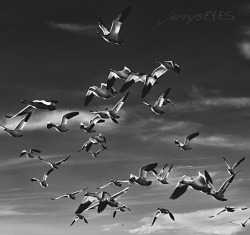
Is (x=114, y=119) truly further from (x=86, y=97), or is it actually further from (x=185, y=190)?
(x=185, y=190)

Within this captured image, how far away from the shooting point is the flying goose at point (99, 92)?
51.9 m

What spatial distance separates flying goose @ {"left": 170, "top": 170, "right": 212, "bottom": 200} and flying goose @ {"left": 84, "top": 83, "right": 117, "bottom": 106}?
51.2 ft

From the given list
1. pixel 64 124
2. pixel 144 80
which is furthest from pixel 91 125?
pixel 144 80

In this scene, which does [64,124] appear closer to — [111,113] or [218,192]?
[111,113]

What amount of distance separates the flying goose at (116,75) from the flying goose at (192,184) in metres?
14.6

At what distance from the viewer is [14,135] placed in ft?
179

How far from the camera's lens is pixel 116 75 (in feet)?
164

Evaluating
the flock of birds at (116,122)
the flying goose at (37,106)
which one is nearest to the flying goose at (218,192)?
the flock of birds at (116,122)

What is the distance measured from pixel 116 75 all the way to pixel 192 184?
53.4ft

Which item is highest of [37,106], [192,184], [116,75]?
[116,75]

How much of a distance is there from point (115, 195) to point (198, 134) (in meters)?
14.6

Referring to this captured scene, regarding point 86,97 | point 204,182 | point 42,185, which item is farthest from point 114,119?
point 42,185

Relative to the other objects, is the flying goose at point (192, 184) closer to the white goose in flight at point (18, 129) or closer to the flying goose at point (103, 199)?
the flying goose at point (103, 199)

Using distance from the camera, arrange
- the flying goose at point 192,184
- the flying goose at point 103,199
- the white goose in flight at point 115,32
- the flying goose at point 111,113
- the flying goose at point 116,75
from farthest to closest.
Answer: the flying goose at point 111,113 < the flying goose at point 116,75 < the white goose in flight at point 115,32 < the flying goose at point 103,199 < the flying goose at point 192,184
